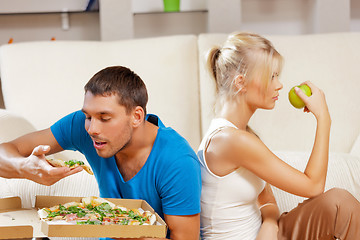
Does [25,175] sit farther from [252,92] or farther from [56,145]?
[252,92]

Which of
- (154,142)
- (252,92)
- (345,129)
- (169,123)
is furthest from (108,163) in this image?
(345,129)

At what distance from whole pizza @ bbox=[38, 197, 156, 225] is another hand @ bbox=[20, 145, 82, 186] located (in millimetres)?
68

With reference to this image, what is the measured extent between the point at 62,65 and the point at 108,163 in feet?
3.66

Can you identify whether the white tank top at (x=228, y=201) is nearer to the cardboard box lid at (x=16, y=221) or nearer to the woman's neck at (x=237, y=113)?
the woman's neck at (x=237, y=113)

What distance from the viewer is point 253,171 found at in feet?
4.60

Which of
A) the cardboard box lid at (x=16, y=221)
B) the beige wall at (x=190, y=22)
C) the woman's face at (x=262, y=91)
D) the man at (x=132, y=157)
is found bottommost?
the cardboard box lid at (x=16, y=221)

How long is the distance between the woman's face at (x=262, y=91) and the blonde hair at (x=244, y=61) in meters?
0.01

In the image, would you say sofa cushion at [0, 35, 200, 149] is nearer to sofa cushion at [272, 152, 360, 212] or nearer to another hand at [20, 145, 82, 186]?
sofa cushion at [272, 152, 360, 212]

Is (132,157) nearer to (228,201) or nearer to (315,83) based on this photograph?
(228,201)

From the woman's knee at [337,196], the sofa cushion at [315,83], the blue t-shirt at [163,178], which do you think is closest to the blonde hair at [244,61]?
the blue t-shirt at [163,178]

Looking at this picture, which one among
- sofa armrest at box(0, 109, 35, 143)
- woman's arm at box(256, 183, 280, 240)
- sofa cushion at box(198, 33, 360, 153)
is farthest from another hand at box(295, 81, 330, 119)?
sofa armrest at box(0, 109, 35, 143)

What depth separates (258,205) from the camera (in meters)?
→ 1.65

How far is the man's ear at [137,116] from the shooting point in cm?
133

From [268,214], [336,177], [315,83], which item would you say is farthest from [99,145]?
[315,83]
